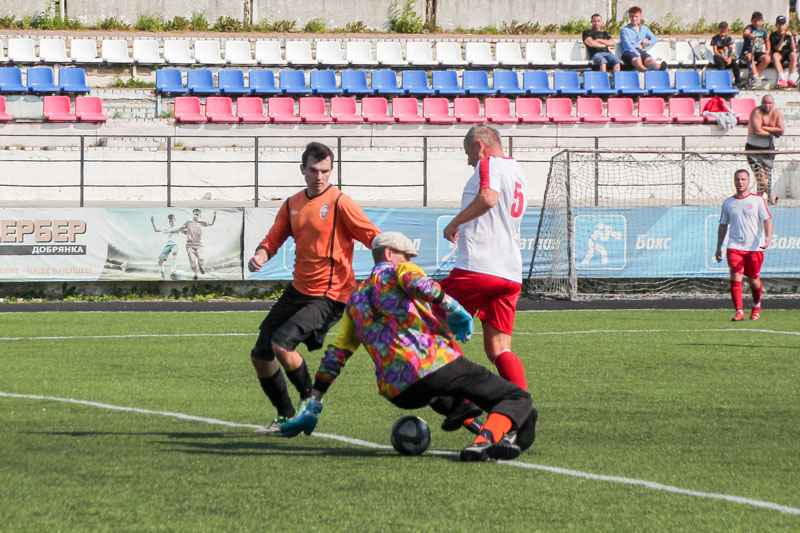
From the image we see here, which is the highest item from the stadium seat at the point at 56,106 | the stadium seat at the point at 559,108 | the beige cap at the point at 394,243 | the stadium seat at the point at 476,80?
the stadium seat at the point at 476,80

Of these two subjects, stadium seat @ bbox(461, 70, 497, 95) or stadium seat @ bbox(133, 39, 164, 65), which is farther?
stadium seat @ bbox(133, 39, 164, 65)

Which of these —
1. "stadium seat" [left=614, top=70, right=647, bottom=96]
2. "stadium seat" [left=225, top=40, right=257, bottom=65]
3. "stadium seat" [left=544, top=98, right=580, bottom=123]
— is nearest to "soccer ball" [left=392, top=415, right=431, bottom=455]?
"stadium seat" [left=544, top=98, right=580, bottom=123]

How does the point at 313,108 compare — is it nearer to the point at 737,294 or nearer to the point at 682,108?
the point at 682,108

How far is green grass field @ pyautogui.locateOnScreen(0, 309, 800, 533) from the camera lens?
445 centimetres

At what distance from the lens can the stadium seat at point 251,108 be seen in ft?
81.1

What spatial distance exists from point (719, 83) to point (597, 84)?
135 inches

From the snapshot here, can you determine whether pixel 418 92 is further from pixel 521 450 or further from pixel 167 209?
pixel 521 450

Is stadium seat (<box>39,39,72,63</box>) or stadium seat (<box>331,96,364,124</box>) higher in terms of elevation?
stadium seat (<box>39,39,72,63</box>)

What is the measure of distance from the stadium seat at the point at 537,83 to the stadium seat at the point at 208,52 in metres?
8.12

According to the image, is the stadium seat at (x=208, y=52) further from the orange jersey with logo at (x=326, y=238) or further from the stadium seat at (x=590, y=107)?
the orange jersey with logo at (x=326, y=238)

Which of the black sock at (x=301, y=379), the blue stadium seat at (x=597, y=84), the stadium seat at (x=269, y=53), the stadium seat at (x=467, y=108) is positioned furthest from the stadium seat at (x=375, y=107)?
the black sock at (x=301, y=379)

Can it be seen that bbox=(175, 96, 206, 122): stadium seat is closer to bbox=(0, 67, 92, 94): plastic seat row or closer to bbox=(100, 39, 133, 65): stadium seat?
bbox=(0, 67, 92, 94): plastic seat row

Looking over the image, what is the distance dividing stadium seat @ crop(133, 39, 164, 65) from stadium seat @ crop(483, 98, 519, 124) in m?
8.79

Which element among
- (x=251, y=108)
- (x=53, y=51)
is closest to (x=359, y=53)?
(x=251, y=108)
